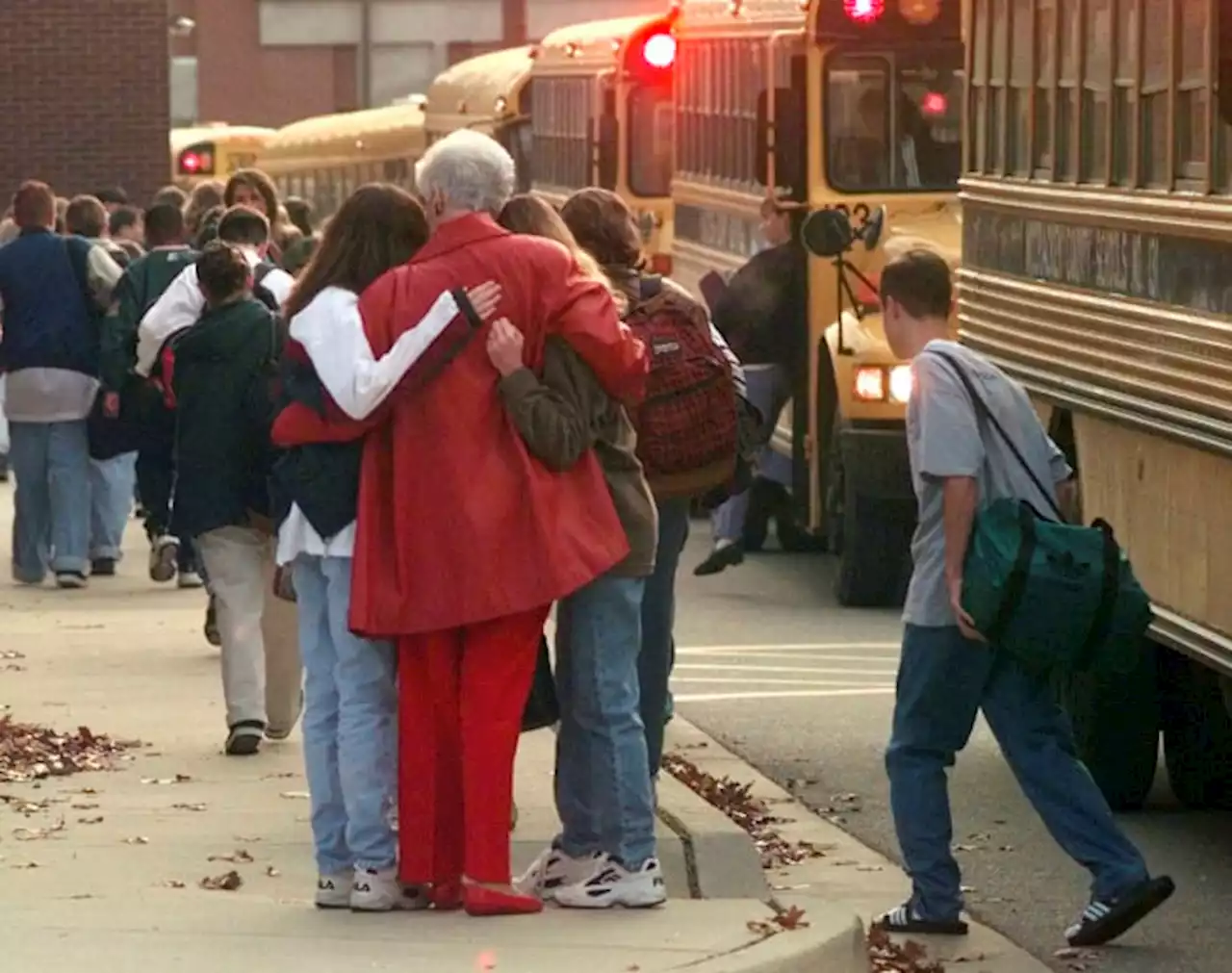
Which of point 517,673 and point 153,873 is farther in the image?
point 153,873

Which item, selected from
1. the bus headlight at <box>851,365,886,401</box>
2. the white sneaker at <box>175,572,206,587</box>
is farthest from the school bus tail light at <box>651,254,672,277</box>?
the bus headlight at <box>851,365,886,401</box>

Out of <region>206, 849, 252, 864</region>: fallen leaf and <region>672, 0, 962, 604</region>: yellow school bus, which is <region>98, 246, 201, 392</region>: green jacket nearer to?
<region>672, 0, 962, 604</region>: yellow school bus

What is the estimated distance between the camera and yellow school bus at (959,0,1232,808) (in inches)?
348

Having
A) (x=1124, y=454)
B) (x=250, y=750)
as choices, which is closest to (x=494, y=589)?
(x=1124, y=454)

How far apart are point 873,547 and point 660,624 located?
709 centimetres

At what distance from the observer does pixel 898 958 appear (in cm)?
808

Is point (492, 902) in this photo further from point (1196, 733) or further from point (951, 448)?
point (1196, 733)

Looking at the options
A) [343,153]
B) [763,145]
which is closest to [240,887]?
[763,145]

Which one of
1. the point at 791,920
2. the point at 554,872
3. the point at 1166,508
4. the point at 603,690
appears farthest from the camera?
the point at 1166,508

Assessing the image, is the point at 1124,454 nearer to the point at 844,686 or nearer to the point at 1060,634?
the point at 1060,634

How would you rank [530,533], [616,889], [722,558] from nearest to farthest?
[530,533] < [616,889] < [722,558]

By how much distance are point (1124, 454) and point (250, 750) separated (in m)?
2.88

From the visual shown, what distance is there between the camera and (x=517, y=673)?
755 cm

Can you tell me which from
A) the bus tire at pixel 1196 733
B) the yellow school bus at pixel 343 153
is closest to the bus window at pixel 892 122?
the bus tire at pixel 1196 733
